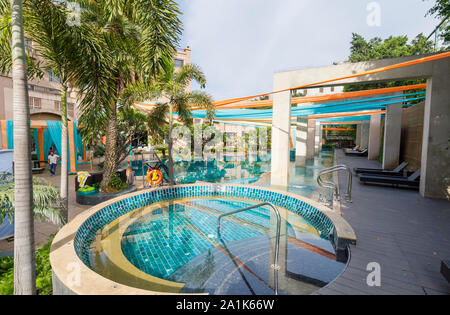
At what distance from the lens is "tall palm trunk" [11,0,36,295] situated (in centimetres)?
238

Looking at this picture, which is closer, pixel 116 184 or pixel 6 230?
pixel 6 230

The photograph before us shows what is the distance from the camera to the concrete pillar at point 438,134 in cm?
587

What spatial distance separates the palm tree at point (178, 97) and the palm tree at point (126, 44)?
7.84 ft

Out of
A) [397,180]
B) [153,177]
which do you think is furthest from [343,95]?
[153,177]

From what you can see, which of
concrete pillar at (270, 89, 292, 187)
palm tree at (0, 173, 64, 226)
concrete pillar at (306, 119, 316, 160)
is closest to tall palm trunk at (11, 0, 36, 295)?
palm tree at (0, 173, 64, 226)

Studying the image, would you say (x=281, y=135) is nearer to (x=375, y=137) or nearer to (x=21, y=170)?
(x=21, y=170)

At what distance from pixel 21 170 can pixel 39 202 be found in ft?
4.04

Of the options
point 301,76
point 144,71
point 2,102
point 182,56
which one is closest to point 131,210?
point 144,71

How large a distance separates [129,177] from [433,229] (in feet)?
26.5

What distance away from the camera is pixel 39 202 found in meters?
3.40

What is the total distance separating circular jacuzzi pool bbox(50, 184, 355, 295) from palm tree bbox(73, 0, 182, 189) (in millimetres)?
2292

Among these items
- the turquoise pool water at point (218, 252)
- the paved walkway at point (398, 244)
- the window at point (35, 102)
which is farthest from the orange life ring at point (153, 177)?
the window at point (35, 102)

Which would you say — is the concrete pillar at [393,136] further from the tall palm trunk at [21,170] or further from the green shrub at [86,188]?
the tall palm trunk at [21,170]

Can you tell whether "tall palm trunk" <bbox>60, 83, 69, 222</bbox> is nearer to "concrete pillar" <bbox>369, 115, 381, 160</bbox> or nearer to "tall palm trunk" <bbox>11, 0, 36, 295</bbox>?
"tall palm trunk" <bbox>11, 0, 36, 295</bbox>
